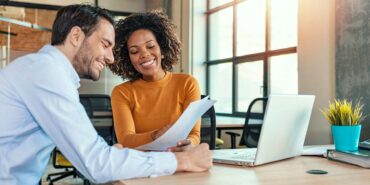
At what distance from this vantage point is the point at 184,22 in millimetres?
5609

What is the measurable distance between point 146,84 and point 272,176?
0.95m

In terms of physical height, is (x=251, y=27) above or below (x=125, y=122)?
above

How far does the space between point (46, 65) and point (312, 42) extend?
242cm

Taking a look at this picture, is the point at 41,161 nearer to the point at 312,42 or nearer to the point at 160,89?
the point at 160,89

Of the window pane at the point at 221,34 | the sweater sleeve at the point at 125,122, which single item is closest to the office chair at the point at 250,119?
the window pane at the point at 221,34

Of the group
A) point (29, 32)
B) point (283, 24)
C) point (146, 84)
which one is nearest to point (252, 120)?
point (283, 24)

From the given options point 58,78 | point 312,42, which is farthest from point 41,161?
point 312,42

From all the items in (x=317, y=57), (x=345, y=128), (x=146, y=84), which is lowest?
(x=345, y=128)

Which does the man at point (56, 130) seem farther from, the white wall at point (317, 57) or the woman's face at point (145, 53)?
the white wall at point (317, 57)

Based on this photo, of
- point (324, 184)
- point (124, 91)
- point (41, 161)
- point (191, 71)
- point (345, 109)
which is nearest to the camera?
point (324, 184)

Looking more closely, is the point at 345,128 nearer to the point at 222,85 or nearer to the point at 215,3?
the point at 222,85

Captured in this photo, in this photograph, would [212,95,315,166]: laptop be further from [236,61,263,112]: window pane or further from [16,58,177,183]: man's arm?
[236,61,263,112]: window pane

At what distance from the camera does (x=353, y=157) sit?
4.21 ft

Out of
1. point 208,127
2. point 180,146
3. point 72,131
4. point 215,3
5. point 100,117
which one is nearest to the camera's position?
point 72,131
